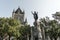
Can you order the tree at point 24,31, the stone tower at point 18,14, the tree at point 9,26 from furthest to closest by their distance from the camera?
the stone tower at point 18,14 < the tree at point 24,31 < the tree at point 9,26

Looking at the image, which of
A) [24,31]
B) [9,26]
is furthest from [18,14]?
[9,26]

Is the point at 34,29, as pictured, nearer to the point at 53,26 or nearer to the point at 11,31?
the point at 11,31

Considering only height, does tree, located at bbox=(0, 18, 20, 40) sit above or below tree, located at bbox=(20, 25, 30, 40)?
above

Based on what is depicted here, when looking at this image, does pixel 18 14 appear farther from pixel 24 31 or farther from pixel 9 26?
pixel 9 26

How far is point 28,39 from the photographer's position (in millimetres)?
65312

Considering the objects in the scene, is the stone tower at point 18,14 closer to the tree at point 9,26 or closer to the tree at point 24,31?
the tree at point 24,31

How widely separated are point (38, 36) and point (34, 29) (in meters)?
1.41

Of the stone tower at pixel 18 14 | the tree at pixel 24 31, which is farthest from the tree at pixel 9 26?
the stone tower at pixel 18 14

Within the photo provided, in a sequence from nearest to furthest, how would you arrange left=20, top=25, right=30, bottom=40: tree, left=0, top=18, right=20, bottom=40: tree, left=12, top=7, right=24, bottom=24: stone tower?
left=0, top=18, right=20, bottom=40: tree < left=20, top=25, right=30, bottom=40: tree < left=12, top=7, right=24, bottom=24: stone tower

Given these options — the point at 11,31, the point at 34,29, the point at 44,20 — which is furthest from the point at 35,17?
the point at 44,20

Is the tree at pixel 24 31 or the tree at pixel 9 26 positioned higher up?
the tree at pixel 9 26

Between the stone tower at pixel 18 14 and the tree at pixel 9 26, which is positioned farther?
the stone tower at pixel 18 14

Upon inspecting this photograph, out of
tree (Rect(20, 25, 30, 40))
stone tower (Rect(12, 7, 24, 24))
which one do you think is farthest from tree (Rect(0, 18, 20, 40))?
stone tower (Rect(12, 7, 24, 24))

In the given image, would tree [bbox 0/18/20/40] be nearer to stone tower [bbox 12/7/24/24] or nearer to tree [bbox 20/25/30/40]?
tree [bbox 20/25/30/40]
